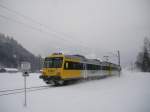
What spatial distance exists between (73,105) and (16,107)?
2613 mm

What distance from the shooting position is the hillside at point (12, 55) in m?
69.0

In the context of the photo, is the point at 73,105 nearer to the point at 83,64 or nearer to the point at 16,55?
the point at 83,64

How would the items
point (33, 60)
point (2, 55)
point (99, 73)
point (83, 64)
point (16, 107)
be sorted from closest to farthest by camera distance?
point (16, 107) < point (83, 64) < point (99, 73) < point (2, 55) < point (33, 60)

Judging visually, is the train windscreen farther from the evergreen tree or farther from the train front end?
the evergreen tree

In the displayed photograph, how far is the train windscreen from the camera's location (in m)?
17.7

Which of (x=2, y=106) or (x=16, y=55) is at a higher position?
(x=16, y=55)

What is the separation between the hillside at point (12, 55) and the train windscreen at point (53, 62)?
52711mm

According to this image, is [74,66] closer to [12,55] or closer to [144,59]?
[144,59]

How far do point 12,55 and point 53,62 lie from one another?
58309 millimetres

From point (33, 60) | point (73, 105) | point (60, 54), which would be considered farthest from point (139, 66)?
point (73, 105)

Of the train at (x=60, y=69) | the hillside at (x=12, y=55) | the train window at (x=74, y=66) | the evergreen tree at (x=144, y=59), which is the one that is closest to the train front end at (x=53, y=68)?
the train at (x=60, y=69)

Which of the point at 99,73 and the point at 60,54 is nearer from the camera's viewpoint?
the point at 60,54

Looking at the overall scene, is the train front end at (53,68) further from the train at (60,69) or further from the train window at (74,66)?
the train window at (74,66)

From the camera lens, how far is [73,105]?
891 centimetres
